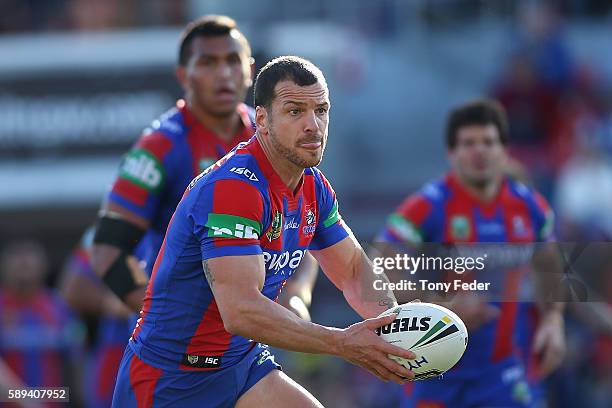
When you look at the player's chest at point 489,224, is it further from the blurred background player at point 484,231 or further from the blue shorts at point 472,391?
the blue shorts at point 472,391

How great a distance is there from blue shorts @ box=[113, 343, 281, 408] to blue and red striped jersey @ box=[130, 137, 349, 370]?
0.14 feet

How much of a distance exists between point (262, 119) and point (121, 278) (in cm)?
202

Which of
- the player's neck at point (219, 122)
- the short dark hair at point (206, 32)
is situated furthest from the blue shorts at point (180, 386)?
the short dark hair at point (206, 32)

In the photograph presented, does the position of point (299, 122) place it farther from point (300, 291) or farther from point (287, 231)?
point (300, 291)

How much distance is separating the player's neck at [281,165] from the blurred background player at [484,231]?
2541 mm

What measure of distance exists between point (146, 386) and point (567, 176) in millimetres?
8069

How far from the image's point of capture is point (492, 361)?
Answer: 28.6 ft

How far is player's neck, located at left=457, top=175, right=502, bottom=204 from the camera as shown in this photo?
8.90 metres

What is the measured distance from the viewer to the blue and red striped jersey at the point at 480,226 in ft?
28.3

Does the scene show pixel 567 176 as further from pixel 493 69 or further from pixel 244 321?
pixel 244 321

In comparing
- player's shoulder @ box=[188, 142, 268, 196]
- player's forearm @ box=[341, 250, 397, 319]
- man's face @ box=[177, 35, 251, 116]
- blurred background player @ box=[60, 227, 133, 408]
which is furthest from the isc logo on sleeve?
blurred background player @ box=[60, 227, 133, 408]

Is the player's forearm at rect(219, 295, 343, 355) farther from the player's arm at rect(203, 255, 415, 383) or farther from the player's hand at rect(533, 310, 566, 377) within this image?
the player's hand at rect(533, 310, 566, 377)

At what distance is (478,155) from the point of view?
29.2ft

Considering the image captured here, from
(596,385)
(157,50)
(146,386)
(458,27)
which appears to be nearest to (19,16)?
(157,50)
